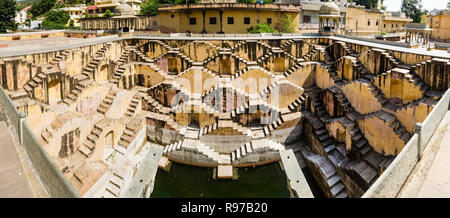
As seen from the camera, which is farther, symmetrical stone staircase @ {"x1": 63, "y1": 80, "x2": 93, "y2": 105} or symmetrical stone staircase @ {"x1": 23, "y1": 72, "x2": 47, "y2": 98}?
symmetrical stone staircase @ {"x1": 63, "y1": 80, "x2": 93, "y2": 105}

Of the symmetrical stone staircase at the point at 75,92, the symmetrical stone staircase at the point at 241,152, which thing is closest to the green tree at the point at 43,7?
the symmetrical stone staircase at the point at 75,92

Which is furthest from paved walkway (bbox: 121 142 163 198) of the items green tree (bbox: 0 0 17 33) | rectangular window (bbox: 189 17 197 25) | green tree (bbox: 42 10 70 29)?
green tree (bbox: 42 10 70 29)

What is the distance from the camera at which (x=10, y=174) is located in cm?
484

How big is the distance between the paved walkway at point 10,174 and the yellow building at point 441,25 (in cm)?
3177

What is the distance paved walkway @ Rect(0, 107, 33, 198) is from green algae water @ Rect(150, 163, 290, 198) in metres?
8.04

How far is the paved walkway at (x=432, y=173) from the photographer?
503 cm

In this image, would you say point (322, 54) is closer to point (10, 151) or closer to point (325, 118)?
point (325, 118)

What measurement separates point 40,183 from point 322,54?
1760cm

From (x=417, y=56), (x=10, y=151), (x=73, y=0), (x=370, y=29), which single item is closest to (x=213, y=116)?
(x=417, y=56)

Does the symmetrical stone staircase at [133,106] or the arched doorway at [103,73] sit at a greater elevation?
the arched doorway at [103,73]

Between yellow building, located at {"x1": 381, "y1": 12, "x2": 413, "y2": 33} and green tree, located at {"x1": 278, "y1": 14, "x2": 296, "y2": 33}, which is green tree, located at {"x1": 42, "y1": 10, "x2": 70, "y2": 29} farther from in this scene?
yellow building, located at {"x1": 381, "y1": 12, "x2": 413, "y2": 33}

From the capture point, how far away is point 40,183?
490 cm

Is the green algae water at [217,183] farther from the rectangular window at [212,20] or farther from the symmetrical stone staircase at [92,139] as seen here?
the rectangular window at [212,20]

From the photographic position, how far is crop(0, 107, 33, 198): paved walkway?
4.39m
